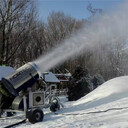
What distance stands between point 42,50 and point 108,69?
40.6 ft

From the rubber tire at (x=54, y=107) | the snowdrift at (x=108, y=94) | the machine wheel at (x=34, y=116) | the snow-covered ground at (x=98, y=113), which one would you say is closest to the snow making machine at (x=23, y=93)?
the machine wheel at (x=34, y=116)

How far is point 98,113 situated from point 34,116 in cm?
199

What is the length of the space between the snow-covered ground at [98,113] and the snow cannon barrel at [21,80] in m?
1.08

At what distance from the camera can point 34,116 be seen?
668cm

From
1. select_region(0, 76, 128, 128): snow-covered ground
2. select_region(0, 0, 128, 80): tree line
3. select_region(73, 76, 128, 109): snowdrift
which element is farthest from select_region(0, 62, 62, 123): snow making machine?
select_region(0, 0, 128, 80): tree line

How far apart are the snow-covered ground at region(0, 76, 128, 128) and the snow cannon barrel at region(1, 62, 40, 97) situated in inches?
42.4

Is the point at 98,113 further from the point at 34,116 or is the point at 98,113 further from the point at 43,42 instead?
the point at 43,42

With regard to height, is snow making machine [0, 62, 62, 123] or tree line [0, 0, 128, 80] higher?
tree line [0, 0, 128, 80]

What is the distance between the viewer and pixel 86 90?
16016 mm

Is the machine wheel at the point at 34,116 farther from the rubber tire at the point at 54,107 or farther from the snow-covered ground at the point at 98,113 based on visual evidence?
the rubber tire at the point at 54,107

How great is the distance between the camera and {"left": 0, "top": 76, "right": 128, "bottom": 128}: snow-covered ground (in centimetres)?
548

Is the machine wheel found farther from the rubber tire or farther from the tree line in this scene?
the tree line

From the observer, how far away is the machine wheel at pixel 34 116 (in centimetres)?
665

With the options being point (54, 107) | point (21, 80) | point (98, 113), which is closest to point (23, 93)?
point (21, 80)
